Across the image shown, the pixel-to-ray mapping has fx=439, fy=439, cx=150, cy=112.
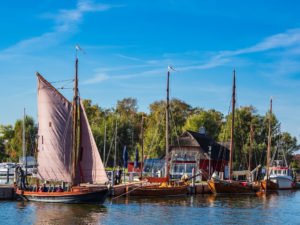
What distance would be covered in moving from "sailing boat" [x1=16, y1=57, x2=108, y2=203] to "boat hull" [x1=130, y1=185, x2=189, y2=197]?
692cm

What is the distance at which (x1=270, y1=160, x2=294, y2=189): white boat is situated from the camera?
62681 millimetres

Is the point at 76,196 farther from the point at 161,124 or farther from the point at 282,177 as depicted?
the point at 161,124

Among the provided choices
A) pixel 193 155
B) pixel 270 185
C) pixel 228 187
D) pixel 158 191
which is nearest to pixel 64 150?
pixel 158 191

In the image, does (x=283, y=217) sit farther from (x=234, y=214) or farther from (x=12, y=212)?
(x=12, y=212)

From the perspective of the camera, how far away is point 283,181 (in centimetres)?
6344

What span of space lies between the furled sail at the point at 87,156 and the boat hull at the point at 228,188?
16580 mm

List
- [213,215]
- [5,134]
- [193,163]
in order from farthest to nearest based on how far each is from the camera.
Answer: [5,134]
[193,163]
[213,215]

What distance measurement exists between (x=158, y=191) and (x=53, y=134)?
12.8 meters

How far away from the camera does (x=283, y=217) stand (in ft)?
110

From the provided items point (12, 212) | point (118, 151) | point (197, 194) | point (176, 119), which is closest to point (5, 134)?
point (118, 151)

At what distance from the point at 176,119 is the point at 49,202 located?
192ft

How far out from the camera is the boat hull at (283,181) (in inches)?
2456

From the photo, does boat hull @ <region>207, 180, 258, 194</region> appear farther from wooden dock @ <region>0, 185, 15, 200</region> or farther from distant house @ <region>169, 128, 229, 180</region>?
wooden dock @ <region>0, 185, 15, 200</region>

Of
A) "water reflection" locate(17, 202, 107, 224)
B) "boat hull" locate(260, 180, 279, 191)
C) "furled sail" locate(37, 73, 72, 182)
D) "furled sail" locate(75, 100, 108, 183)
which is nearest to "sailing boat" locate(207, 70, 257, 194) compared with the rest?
"boat hull" locate(260, 180, 279, 191)
